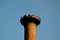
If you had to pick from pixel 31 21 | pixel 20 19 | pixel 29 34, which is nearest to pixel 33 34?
pixel 29 34

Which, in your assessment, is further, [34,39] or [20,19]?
[20,19]

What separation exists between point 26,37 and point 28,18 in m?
1.26

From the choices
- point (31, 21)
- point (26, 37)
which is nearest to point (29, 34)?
point (26, 37)

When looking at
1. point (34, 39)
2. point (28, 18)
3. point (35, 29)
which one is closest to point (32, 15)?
point (28, 18)

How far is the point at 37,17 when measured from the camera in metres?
9.41

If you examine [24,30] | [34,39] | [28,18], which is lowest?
[34,39]

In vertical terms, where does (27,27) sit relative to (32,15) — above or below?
below

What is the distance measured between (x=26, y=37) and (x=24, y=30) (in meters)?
0.74

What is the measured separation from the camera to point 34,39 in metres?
8.79

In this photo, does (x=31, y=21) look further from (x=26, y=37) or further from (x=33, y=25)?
(x=26, y=37)

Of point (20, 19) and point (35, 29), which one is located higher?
point (20, 19)

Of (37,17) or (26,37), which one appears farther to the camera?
(37,17)

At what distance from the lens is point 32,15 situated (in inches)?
362

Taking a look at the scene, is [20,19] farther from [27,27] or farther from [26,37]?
[26,37]
